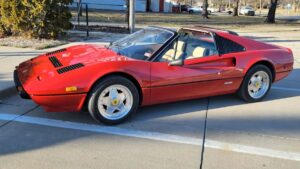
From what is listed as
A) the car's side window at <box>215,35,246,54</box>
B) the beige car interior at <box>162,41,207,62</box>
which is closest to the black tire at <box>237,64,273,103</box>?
the car's side window at <box>215,35,246,54</box>

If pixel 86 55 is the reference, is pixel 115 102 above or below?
below

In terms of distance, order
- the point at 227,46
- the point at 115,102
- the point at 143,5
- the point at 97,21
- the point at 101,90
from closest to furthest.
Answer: the point at 101,90 → the point at 115,102 → the point at 227,46 → the point at 97,21 → the point at 143,5

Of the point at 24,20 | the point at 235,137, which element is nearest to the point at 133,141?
the point at 235,137

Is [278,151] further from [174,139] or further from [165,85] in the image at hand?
[165,85]

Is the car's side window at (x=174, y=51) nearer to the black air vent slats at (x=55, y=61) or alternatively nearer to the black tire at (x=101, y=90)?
the black tire at (x=101, y=90)

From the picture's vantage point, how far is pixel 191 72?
5.31 metres

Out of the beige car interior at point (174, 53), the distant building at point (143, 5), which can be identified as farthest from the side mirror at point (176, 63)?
the distant building at point (143, 5)

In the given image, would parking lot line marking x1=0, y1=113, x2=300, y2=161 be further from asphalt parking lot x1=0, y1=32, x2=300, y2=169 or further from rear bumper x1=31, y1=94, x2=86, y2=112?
rear bumper x1=31, y1=94, x2=86, y2=112

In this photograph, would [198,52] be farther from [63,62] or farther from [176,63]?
[63,62]

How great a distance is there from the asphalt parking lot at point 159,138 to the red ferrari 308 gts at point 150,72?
278mm

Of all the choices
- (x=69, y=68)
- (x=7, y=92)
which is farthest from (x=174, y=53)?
(x=7, y=92)

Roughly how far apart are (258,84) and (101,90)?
9.43 feet

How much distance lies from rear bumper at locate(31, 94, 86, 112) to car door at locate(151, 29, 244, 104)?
103cm

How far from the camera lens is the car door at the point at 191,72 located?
16.8 ft
